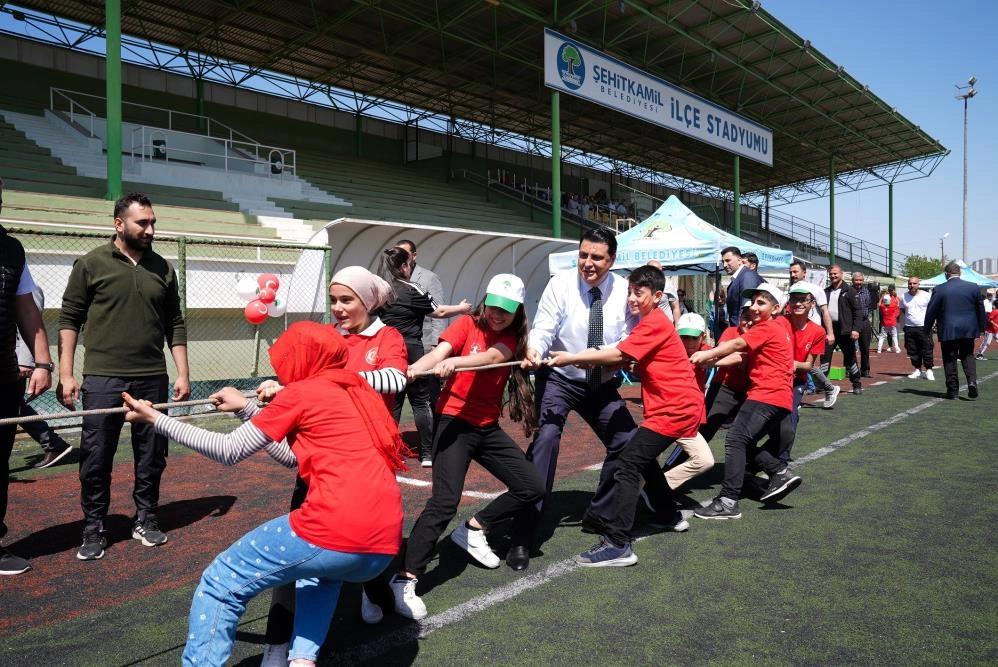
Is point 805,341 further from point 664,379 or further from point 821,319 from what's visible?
point 821,319

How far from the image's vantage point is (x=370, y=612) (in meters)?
3.13

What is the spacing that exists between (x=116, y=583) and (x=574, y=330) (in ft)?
9.49

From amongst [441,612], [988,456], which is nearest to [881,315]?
[988,456]

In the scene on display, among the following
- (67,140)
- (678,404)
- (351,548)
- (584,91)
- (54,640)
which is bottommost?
(54,640)

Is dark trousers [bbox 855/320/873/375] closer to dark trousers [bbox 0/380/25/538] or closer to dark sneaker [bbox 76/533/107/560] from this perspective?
dark sneaker [bbox 76/533/107/560]

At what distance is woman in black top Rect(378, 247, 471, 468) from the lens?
5.85 meters

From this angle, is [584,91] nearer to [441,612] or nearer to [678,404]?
[678,404]

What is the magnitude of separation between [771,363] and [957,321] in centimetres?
703

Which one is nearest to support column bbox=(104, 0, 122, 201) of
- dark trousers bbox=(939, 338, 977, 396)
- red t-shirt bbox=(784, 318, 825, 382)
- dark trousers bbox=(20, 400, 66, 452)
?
dark trousers bbox=(20, 400, 66, 452)

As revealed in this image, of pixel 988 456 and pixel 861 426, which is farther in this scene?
pixel 861 426

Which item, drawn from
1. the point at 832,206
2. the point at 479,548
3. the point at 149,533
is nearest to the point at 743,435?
the point at 479,548

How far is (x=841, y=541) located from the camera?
4188 mm

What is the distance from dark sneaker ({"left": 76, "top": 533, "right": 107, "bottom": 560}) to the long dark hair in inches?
98.0

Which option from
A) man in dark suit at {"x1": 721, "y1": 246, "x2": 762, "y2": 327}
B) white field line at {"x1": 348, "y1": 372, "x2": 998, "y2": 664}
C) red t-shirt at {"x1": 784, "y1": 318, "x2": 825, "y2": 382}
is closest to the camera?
white field line at {"x1": 348, "y1": 372, "x2": 998, "y2": 664}
